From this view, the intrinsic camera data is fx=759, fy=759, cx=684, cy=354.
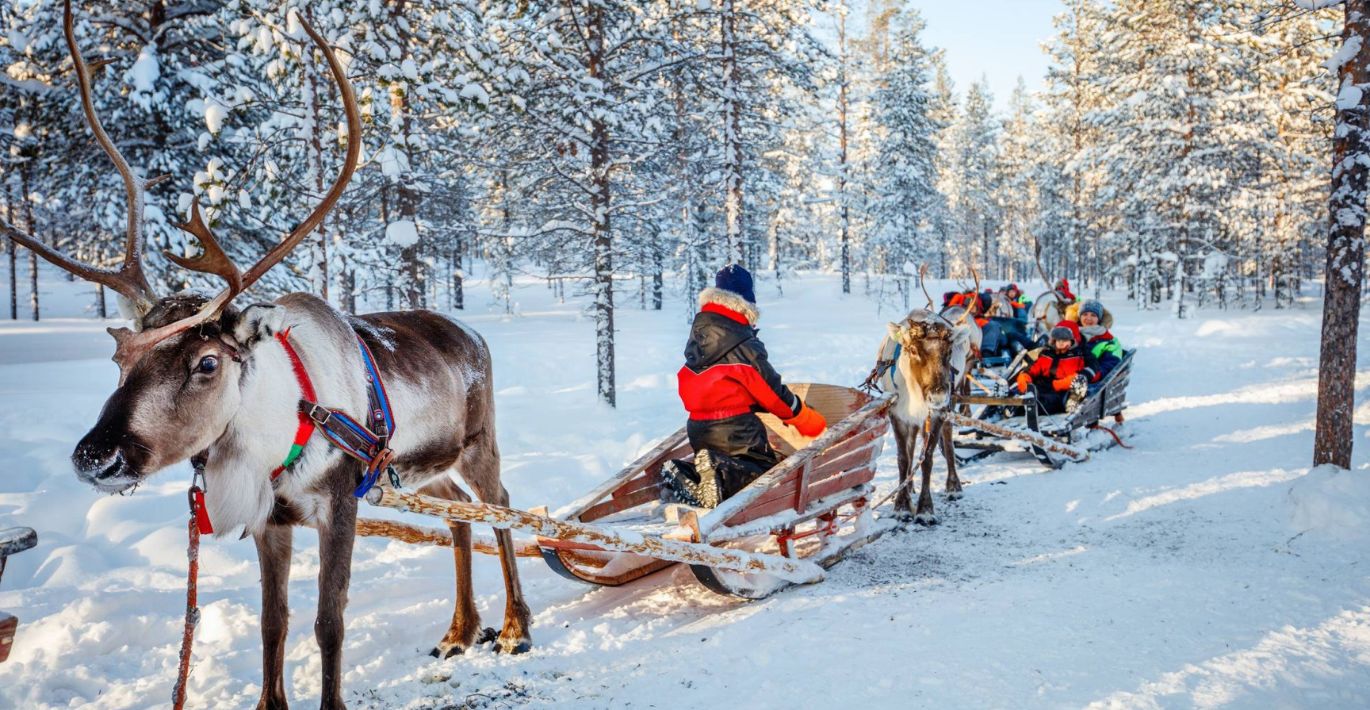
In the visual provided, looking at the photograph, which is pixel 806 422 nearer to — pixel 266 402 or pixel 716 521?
pixel 716 521

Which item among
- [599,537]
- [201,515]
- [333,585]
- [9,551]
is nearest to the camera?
[9,551]

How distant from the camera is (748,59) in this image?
1644cm

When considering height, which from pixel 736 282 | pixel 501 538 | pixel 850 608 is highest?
pixel 736 282

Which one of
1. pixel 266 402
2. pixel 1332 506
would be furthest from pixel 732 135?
pixel 266 402

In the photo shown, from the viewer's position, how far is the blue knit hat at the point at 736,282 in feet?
17.7

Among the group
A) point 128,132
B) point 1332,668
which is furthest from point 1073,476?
point 128,132

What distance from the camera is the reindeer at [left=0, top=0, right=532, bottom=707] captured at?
2.66 metres

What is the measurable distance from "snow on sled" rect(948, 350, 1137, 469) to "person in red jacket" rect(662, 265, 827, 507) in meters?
3.92

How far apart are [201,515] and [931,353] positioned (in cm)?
575

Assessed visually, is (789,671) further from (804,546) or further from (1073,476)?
(1073,476)

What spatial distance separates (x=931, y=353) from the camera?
22.7ft

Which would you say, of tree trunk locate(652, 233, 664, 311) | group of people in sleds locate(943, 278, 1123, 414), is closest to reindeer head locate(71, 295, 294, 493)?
group of people in sleds locate(943, 278, 1123, 414)

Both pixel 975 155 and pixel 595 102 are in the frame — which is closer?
pixel 595 102

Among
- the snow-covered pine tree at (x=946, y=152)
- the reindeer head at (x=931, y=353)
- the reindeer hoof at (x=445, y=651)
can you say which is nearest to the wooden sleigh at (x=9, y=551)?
the reindeer hoof at (x=445, y=651)
